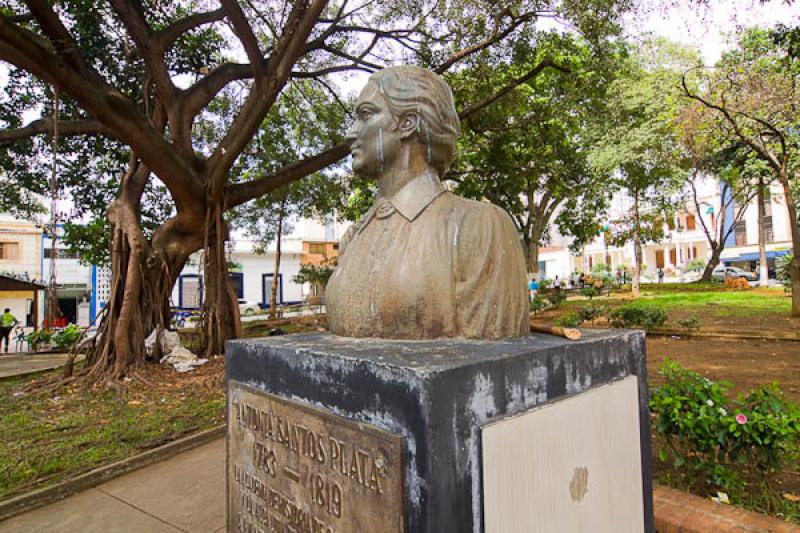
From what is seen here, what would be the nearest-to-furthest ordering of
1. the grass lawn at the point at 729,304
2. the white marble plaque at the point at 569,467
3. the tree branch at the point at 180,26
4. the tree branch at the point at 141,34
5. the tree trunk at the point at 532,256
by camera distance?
the white marble plaque at the point at 569,467 → the tree branch at the point at 141,34 → the tree branch at the point at 180,26 → the grass lawn at the point at 729,304 → the tree trunk at the point at 532,256

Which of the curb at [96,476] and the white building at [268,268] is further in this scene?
the white building at [268,268]

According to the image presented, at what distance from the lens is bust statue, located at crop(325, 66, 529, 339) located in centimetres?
190

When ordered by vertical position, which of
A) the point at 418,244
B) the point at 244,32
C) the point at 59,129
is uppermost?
the point at 244,32

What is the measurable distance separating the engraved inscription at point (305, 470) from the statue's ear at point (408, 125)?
124 cm

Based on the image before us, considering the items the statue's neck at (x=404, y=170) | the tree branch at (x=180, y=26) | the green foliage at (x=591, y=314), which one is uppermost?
the tree branch at (x=180, y=26)

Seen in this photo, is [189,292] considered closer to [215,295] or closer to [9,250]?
[9,250]

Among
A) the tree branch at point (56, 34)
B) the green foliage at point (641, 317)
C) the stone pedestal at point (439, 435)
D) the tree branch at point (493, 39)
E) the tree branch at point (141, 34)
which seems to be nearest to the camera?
the stone pedestal at point (439, 435)

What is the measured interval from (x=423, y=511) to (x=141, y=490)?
10.2ft

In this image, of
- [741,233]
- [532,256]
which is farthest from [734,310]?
[741,233]

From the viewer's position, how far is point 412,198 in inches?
83.2

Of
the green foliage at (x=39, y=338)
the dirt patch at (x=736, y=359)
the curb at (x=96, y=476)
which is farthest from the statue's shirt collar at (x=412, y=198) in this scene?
the green foliage at (x=39, y=338)

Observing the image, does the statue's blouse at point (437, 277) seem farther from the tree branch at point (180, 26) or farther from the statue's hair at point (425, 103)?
the tree branch at point (180, 26)

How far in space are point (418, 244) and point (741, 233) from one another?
139ft

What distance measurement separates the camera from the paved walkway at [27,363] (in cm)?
829
